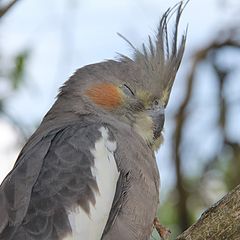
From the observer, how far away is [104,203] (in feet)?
15.1

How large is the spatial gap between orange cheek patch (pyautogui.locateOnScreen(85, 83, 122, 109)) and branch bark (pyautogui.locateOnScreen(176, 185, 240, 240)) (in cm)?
107

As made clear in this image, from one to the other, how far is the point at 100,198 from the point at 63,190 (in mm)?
194

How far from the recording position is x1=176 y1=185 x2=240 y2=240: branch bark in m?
4.48

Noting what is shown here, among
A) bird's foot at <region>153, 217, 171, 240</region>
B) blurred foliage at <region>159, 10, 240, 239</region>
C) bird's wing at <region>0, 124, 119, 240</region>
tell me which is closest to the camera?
bird's wing at <region>0, 124, 119, 240</region>

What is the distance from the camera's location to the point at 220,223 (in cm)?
450

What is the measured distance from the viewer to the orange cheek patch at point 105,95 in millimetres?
5340

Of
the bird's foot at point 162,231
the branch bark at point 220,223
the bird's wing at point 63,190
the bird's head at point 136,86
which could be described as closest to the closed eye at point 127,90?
the bird's head at point 136,86

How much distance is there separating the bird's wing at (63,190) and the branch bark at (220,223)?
448 mm

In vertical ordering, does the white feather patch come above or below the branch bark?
above

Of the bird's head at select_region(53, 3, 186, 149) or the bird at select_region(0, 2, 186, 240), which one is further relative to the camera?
the bird's head at select_region(53, 3, 186, 149)

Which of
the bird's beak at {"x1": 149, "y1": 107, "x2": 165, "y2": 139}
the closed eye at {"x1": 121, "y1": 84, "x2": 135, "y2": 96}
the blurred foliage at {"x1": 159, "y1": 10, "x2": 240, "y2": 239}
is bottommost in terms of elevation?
the blurred foliage at {"x1": 159, "y1": 10, "x2": 240, "y2": 239}

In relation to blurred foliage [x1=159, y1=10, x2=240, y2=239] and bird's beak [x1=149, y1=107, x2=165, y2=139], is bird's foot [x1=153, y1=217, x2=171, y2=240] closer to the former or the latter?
bird's beak [x1=149, y1=107, x2=165, y2=139]

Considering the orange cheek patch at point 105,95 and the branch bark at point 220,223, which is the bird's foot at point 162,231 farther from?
the orange cheek patch at point 105,95

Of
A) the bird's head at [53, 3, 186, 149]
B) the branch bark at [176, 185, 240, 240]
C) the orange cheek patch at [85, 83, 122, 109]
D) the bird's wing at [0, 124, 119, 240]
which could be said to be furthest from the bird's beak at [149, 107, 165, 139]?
the branch bark at [176, 185, 240, 240]
